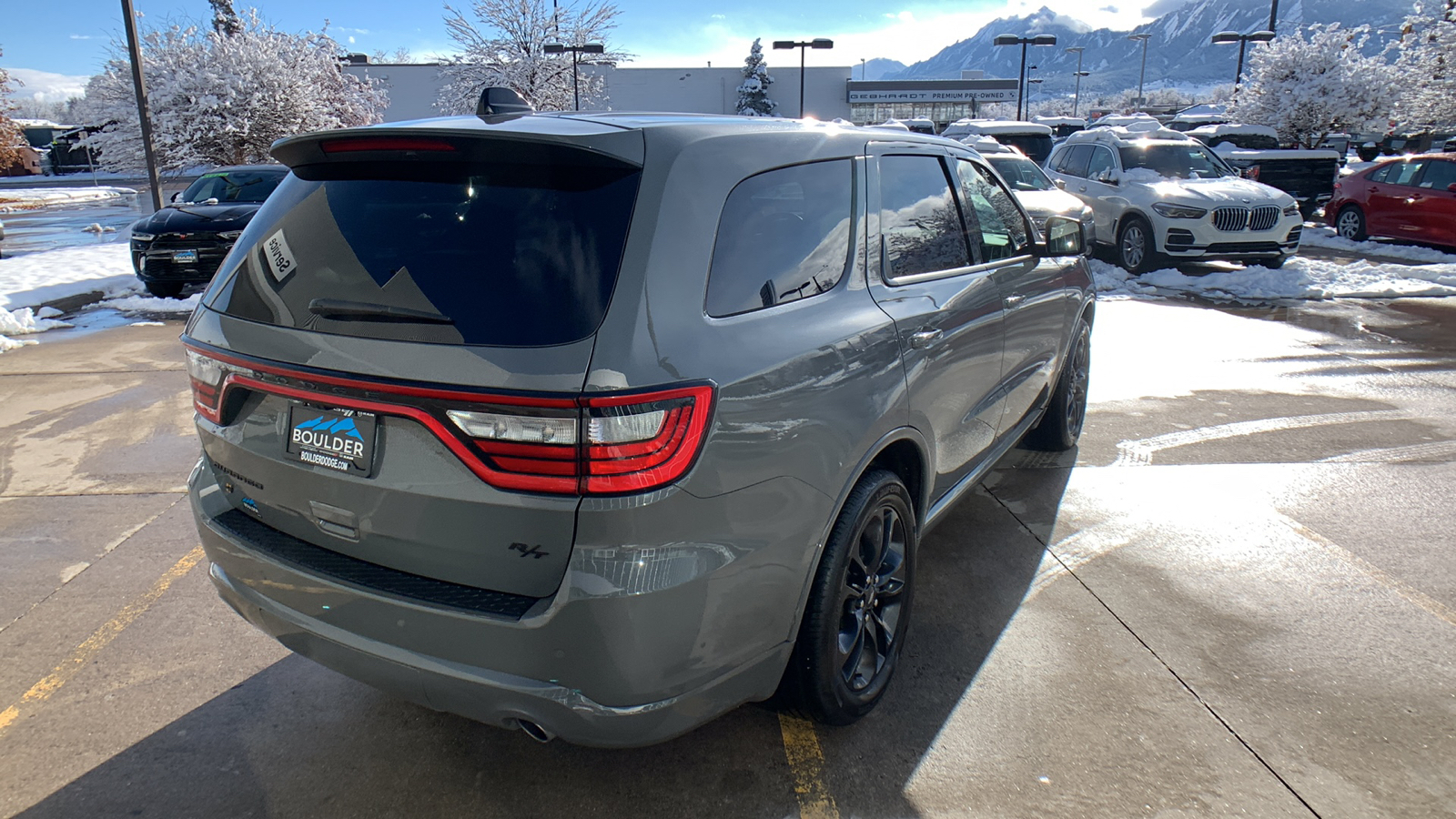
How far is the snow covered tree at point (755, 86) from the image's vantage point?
2338 inches

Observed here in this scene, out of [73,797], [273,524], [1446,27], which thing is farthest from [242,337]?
[1446,27]

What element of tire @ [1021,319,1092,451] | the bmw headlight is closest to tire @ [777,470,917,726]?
tire @ [1021,319,1092,451]

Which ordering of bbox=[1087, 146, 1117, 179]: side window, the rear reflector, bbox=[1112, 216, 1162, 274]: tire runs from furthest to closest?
bbox=[1087, 146, 1117, 179]: side window
bbox=[1112, 216, 1162, 274]: tire
the rear reflector

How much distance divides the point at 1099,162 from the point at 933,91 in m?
55.3

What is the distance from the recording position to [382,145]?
7.59ft

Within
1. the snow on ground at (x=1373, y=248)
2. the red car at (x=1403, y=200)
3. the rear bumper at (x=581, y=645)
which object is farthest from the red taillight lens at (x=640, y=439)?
the red car at (x=1403, y=200)

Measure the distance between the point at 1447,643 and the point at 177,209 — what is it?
13286 mm

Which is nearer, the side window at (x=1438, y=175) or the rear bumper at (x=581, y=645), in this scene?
the rear bumper at (x=581, y=645)

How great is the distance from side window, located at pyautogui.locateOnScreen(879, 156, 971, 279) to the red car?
46.9ft

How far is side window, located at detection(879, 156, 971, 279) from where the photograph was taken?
3.01 m

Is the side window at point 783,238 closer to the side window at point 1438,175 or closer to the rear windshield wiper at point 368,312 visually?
the rear windshield wiper at point 368,312

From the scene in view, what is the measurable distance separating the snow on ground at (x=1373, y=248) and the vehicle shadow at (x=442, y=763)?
1434 centimetres

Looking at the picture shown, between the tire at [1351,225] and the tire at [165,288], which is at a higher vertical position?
the tire at [1351,225]

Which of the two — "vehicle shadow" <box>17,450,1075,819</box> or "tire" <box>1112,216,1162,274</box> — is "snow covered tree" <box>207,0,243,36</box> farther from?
"vehicle shadow" <box>17,450,1075,819</box>
